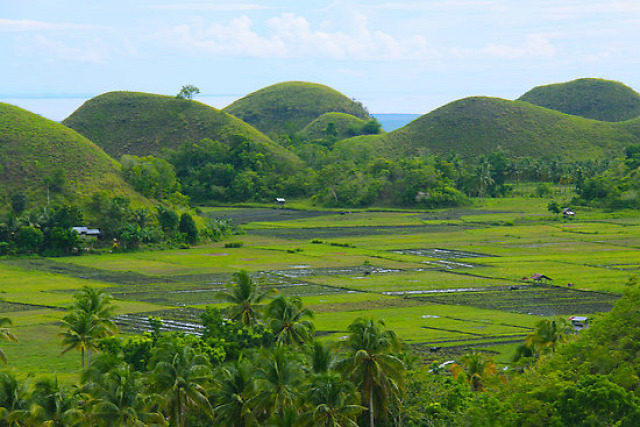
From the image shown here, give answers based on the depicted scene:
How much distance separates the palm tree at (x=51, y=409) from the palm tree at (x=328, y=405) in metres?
8.84

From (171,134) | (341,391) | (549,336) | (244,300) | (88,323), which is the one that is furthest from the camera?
(171,134)

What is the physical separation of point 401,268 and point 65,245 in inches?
1650

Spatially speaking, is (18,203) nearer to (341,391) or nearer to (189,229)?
(189,229)

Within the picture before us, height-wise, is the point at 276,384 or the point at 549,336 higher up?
the point at 276,384

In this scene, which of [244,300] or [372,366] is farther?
[244,300]

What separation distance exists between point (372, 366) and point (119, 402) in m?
10.0

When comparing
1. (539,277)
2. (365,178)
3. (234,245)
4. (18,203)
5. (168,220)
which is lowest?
(539,277)

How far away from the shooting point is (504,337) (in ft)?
175

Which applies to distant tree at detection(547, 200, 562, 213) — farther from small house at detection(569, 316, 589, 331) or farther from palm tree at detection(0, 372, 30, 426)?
palm tree at detection(0, 372, 30, 426)

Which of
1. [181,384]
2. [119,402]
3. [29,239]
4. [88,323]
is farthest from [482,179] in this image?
[119,402]

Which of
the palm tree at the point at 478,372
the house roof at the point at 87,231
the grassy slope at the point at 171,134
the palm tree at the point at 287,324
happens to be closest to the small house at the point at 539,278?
the palm tree at the point at 478,372

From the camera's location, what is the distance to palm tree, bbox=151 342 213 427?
3041 cm

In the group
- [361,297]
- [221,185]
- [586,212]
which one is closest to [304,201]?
[221,185]

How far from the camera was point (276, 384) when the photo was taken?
2931cm
